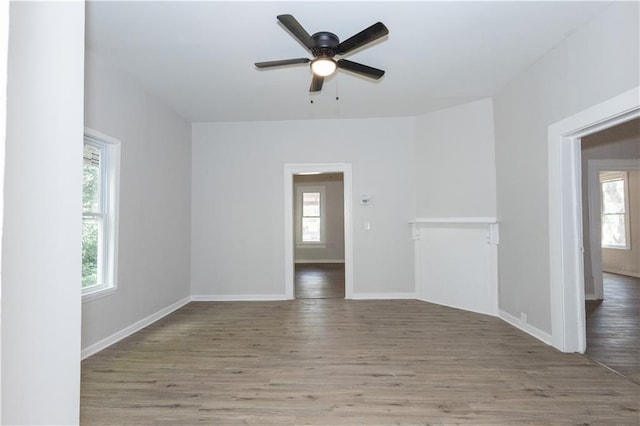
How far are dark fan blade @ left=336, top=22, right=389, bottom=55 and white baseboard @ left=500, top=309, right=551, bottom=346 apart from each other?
3103mm

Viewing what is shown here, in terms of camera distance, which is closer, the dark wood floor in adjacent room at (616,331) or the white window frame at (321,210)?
the dark wood floor in adjacent room at (616,331)

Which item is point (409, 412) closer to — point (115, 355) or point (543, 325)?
point (543, 325)

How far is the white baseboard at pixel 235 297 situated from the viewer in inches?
193

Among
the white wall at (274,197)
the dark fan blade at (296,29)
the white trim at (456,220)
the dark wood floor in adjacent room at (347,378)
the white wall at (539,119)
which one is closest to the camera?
the dark wood floor in adjacent room at (347,378)

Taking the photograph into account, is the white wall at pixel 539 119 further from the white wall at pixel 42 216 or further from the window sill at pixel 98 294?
the window sill at pixel 98 294

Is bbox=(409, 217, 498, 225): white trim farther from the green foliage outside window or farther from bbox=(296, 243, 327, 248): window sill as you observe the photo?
bbox=(296, 243, 327, 248): window sill

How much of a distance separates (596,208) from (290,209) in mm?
4826

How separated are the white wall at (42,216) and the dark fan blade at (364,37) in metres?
1.68

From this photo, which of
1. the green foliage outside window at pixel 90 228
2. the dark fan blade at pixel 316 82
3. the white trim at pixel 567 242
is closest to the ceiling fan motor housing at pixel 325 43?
the dark fan blade at pixel 316 82

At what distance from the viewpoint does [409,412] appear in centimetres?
197

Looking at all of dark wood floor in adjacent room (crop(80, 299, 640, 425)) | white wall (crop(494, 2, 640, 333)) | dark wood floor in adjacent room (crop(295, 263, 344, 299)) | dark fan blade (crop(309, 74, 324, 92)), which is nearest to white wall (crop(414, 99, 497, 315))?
white wall (crop(494, 2, 640, 333))

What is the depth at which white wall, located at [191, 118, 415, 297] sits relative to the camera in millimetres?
4887

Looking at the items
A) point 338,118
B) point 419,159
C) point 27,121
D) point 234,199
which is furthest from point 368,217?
point 27,121

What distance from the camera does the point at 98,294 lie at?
294 cm
